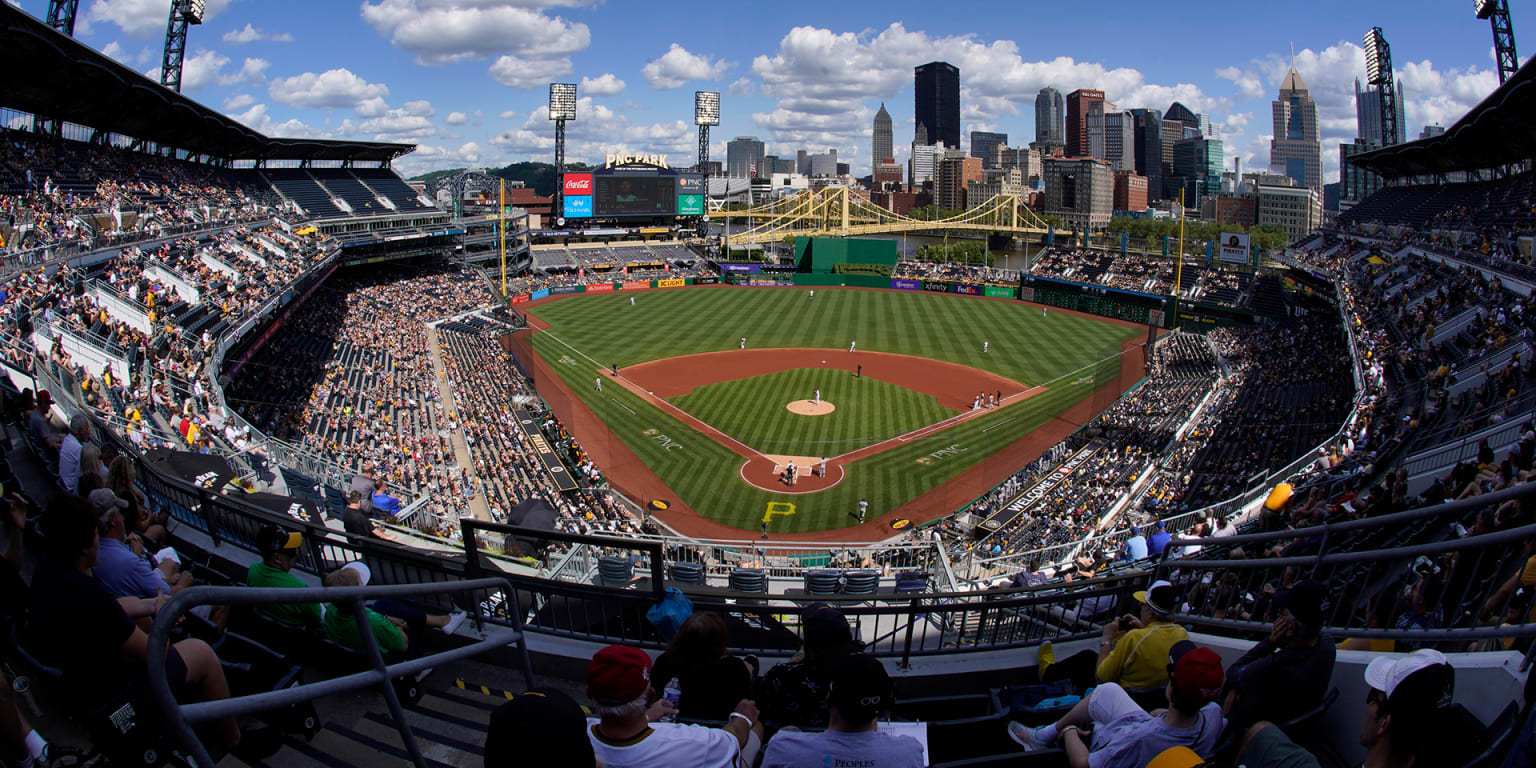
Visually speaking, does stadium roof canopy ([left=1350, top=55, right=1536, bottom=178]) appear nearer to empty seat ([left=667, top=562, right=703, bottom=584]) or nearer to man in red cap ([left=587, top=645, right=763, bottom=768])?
empty seat ([left=667, top=562, right=703, bottom=584])

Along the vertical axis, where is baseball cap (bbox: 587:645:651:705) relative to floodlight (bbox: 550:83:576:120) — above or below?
below

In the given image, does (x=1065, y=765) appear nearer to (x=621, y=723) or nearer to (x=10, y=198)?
(x=621, y=723)

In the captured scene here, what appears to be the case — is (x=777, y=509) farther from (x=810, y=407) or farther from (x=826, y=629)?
(x=826, y=629)

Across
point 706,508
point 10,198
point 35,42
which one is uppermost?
point 35,42

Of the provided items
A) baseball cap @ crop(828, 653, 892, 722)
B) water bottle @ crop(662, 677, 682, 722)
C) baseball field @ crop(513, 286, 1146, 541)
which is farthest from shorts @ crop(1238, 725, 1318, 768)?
baseball field @ crop(513, 286, 1146, 541)

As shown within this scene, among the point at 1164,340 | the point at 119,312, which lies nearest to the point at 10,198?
the point at 119,312

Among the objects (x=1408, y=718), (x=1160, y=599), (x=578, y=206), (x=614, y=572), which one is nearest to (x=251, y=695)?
(x=1408, y=718)

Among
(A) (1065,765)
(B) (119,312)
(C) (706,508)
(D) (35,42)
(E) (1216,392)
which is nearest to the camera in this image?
(A) (1065,765)
